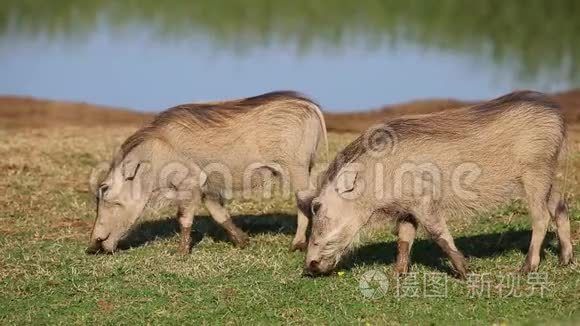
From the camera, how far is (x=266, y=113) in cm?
843

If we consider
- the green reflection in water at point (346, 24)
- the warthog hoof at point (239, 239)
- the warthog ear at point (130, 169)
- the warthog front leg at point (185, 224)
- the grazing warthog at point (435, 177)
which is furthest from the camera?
the green reflection in water at point (346, 24)

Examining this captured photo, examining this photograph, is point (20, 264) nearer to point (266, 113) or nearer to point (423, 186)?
point (266, 113)

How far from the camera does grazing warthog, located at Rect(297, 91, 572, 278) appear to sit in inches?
287

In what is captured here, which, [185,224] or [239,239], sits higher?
[185,224]

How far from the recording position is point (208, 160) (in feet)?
27.6

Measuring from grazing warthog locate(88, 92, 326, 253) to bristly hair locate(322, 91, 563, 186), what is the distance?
2.97 ft

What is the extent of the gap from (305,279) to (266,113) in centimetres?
152

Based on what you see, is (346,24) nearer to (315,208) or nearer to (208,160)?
(208,160)

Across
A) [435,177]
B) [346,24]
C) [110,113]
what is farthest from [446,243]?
[346,24]

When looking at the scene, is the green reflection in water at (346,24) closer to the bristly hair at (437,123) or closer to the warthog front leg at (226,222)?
the warthog front leg at (226,222)

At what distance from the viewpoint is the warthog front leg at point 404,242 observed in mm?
7348

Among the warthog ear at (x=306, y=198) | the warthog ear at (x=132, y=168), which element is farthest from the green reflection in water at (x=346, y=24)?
the warthog ear at (x=306, y=198)

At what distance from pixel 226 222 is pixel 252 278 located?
4.01 ft

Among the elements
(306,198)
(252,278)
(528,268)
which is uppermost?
(306,198)
